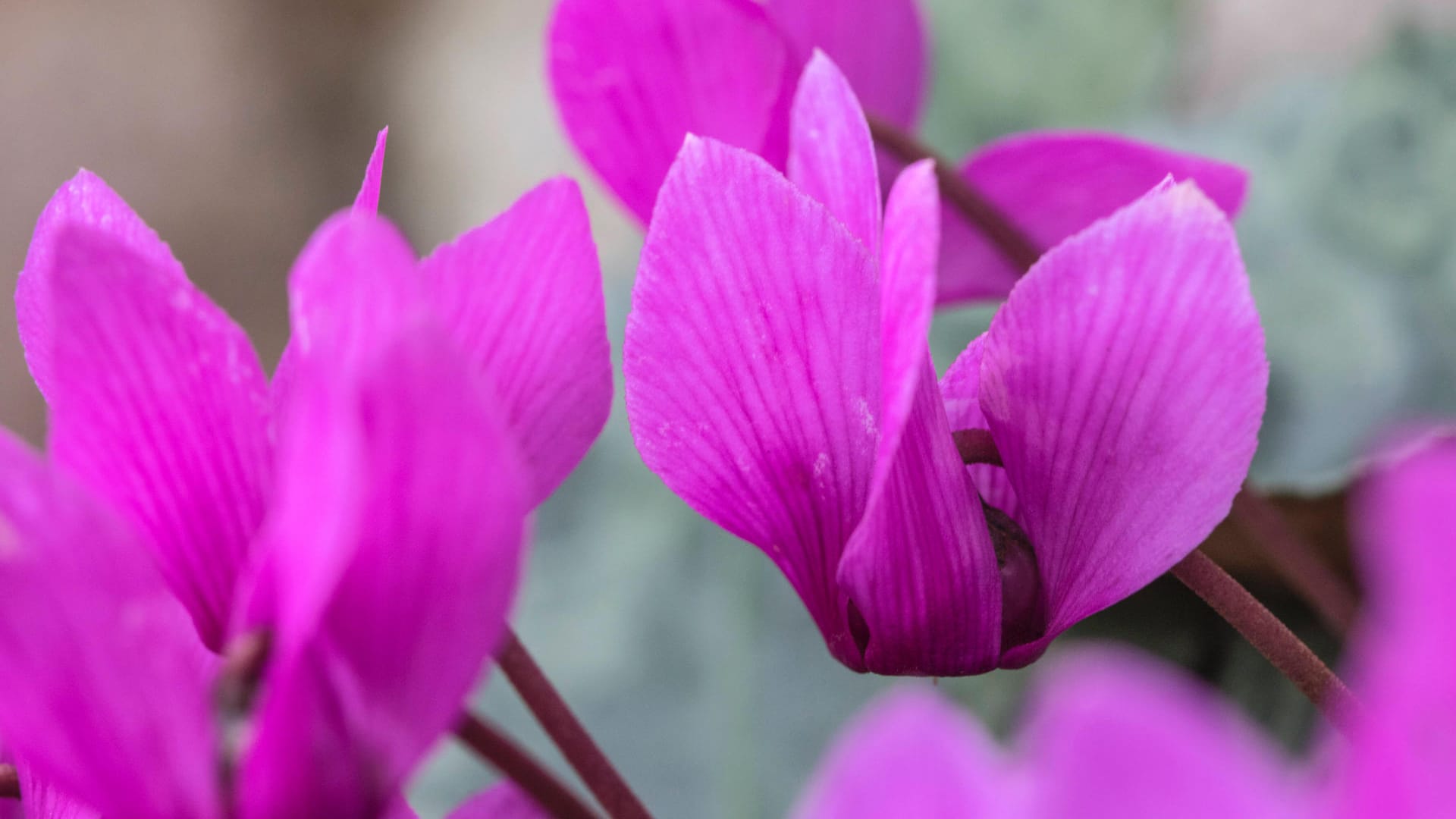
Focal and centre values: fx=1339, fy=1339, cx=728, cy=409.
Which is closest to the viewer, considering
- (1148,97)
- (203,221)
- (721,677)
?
(721,677)

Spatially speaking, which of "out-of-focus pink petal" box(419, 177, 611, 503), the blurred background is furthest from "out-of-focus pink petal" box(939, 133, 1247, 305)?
the blurred background

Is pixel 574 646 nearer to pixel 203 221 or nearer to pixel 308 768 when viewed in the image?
pixel 308 768

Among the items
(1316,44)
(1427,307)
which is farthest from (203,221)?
(1427,307)

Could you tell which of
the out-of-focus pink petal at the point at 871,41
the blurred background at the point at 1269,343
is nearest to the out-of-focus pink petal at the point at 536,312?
the out-of-focus pink petal at the point at 871,41

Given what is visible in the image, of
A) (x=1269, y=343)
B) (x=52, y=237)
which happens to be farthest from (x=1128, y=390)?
(x=1269, y=343)

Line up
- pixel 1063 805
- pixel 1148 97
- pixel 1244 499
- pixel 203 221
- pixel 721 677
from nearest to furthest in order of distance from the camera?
pixel 1063 805 < pixel 1244 499 < pixel 721 677 < pixel 1148 97 < pixel 203 221

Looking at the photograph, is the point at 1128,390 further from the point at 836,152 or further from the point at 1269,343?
the point at 1269,343
